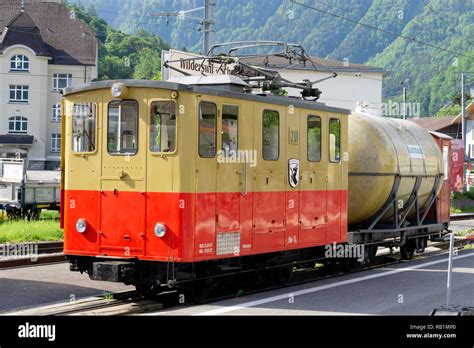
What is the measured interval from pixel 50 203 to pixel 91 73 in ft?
128

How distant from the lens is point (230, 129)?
1251 cm

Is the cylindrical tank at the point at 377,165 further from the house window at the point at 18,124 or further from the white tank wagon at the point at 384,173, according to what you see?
the house window at the point at 18,124

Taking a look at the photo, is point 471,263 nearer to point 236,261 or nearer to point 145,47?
A: point 236,261

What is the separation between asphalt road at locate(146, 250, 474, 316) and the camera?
462 inches

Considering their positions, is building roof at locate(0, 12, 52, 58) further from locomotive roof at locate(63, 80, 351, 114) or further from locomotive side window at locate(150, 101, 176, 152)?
locomotive side window at locate(150, 101, 176, 152)

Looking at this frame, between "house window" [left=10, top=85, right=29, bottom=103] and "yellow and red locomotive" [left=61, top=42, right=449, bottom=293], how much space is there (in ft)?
171

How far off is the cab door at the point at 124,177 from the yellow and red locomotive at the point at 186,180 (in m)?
0.02

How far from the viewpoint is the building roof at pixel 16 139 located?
61.9 m

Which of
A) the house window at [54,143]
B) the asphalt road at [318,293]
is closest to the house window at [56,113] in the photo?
the house window at [54,143]

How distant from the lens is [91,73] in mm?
65562

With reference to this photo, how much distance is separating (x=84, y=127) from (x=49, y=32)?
191 ft

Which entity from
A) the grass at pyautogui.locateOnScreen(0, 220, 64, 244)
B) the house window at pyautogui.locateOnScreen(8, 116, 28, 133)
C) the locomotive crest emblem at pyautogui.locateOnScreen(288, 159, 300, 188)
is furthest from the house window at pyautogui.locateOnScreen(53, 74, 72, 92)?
the locomotive crest emblem at pyautogui.locateOnScreen(288, 159, 300, 188)

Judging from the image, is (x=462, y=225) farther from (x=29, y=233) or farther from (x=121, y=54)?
(x=121, y=54)

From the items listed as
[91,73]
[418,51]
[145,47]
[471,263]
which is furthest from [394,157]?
[418,51]
